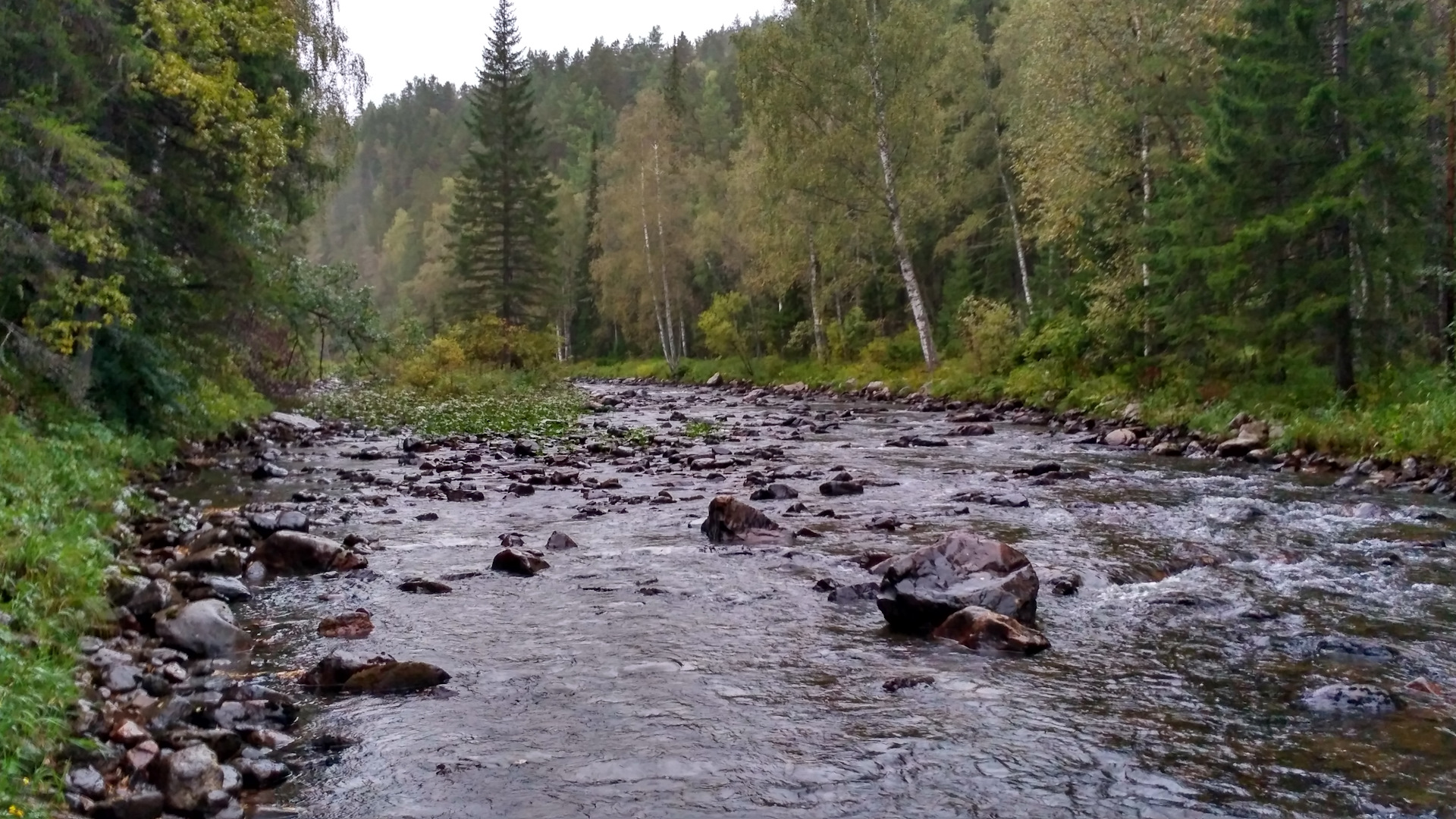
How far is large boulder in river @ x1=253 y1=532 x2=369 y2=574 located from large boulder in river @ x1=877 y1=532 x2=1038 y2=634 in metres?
5.23

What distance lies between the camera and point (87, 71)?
12.4m

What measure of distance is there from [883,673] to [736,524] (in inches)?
179

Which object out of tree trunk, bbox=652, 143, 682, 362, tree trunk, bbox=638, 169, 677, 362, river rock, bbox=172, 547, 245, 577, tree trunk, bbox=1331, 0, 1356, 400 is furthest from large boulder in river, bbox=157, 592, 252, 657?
tree trunk, bbox=638, 169, 677, 362

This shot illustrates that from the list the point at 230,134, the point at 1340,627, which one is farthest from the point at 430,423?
the point at 1340,627

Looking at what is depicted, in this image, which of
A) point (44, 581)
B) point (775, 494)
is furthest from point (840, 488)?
point (44, 581)

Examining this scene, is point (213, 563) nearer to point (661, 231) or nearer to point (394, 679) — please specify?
point (394, 679)

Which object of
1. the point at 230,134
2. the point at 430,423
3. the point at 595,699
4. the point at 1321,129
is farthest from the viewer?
the point at 430,423

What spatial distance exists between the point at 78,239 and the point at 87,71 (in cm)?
361

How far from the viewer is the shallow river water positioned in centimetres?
514

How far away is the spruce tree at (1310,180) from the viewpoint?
16266 mm

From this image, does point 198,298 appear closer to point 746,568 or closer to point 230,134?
point 230,134

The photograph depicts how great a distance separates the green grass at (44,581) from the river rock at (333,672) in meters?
1.34

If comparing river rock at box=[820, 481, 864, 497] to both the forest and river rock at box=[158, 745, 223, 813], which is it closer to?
the forest

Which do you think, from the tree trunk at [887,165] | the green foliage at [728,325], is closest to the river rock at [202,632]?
the tree trunk at [887,165]
